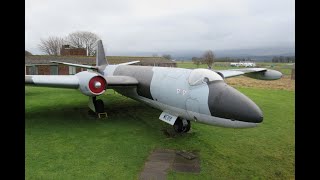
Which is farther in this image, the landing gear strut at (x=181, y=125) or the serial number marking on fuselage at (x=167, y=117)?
the landing gear strut at (x=181, y=125)

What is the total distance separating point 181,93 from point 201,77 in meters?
0.93

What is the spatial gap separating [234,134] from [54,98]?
13.7 meters

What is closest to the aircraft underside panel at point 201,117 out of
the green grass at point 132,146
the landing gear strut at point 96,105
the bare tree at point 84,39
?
the green grass at point 132,146

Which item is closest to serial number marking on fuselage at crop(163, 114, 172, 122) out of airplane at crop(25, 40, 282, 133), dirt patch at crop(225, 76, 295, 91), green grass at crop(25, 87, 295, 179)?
airplane at crop(25, 40, 282, 133)

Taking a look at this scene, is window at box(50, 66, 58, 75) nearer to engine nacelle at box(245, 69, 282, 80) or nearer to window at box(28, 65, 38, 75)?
window at box(28, 65, 38, 75)

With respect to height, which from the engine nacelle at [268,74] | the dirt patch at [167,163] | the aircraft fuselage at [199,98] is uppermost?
the engine nacelle at [268,74]

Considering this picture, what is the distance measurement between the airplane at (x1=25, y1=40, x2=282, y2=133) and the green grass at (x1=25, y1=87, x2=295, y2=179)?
3.88 feet

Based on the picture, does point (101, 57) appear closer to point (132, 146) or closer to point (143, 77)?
point (143, 77)

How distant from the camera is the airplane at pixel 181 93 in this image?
23.2 feet

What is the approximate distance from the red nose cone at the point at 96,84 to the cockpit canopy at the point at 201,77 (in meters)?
4.36

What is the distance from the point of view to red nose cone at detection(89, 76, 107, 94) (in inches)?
427

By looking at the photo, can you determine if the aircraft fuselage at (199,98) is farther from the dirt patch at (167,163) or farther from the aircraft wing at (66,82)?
the dirt patch at (167,163)
